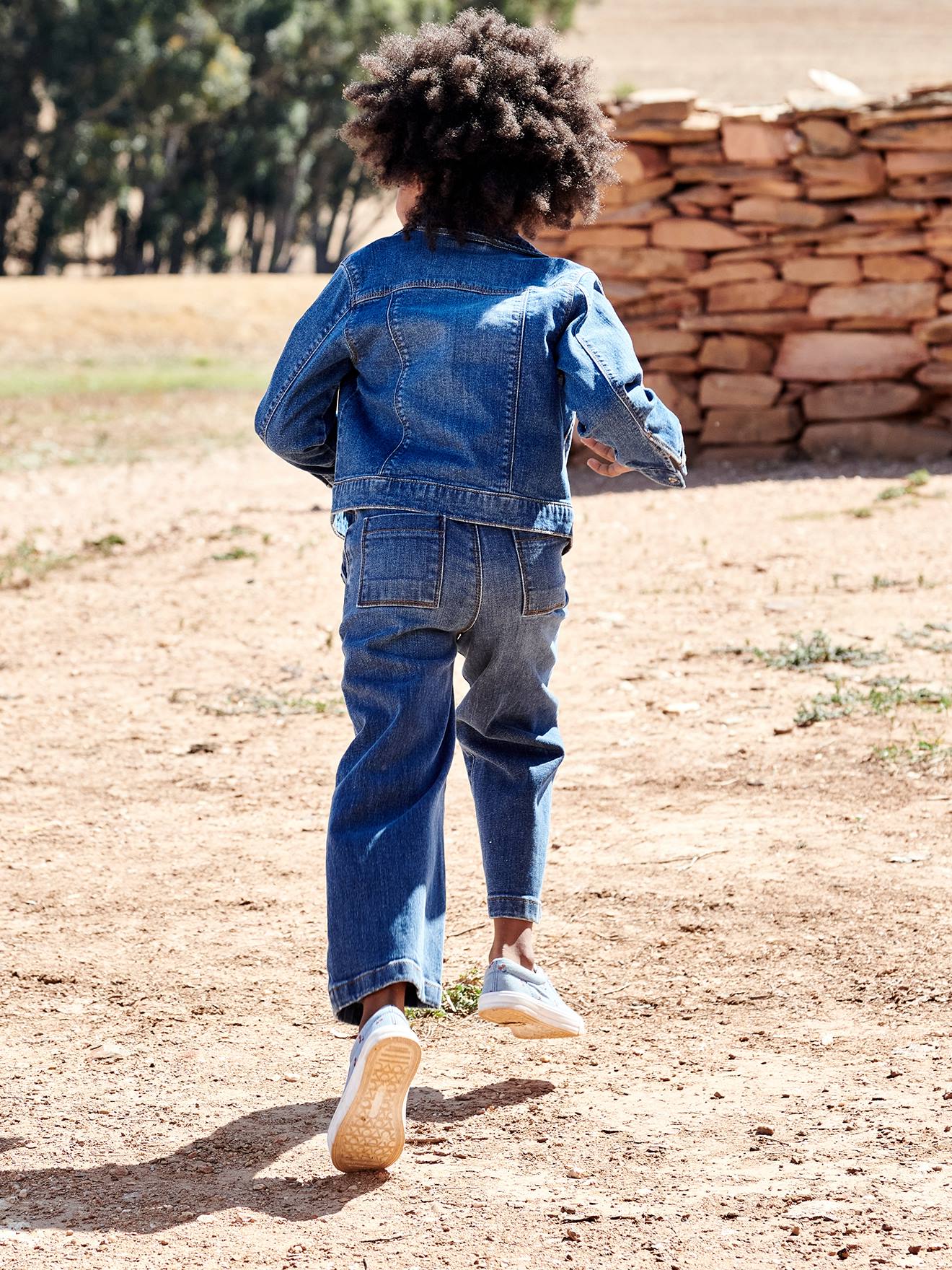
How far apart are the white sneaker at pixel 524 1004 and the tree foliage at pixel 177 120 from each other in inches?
987

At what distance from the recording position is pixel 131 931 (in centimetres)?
329

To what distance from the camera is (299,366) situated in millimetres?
2457

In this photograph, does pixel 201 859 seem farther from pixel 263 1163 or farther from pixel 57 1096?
pixel 263 1163

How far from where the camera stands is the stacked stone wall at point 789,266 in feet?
27.8

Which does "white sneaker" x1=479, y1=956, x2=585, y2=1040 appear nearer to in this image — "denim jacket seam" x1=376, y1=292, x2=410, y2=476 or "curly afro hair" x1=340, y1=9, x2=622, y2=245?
"denim jacket seam" x1=376, y1=292, x2=410, y2=476

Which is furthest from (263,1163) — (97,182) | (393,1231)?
(97,182)

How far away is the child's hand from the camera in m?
2.47

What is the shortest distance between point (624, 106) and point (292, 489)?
2967 millimetres

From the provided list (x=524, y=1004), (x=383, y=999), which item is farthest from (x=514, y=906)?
(x=383, y=999)

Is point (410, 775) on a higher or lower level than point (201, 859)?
higher

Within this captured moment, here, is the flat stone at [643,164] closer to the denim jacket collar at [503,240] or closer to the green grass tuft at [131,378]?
the green grass tuft at [131,378]

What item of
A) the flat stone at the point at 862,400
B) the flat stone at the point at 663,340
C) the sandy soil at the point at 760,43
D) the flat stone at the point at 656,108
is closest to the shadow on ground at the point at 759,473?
the flat stone at the point at 862,400

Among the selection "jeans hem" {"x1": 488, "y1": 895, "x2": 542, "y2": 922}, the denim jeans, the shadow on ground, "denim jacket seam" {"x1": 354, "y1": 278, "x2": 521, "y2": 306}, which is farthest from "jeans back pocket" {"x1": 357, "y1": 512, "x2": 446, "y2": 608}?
the shadow on ground

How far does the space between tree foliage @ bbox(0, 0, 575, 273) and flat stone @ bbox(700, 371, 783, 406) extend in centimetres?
1862
